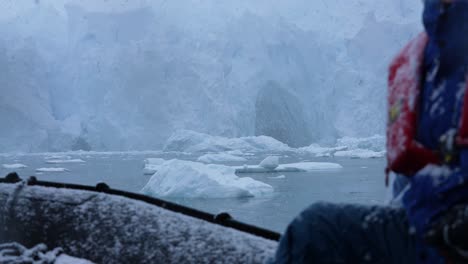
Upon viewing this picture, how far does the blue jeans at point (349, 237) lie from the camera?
2.40ft

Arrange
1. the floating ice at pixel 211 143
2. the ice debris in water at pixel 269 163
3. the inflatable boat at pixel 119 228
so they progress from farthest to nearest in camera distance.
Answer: the floating ice at pixel 211 143, the ice debris in water at pixel 269 163, the inflatable boat at pixel 119 228

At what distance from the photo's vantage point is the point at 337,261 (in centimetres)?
76

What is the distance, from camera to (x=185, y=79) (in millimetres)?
38969

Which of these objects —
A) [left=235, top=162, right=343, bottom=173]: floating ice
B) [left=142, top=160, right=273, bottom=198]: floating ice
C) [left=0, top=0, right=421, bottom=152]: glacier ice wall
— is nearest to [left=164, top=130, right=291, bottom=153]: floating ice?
[left=0, top=0, right=421, bottom=152]: glacier ice wall

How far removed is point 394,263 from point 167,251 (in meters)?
0.89

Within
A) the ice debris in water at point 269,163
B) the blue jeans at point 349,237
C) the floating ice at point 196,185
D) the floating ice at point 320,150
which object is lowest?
the floating ice at point 320,150

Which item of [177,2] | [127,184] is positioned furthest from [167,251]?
[177,2]

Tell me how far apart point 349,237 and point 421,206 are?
125 millimetres

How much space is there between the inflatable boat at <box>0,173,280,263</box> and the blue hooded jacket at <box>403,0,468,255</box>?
680mm

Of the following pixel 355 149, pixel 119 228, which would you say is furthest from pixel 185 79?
pixel 119 228

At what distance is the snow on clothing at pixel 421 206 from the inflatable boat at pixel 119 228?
553 millimetres

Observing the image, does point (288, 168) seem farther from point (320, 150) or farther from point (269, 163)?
point (320, 150)

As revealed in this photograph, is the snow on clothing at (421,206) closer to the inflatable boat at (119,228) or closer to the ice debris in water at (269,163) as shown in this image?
the inflatable boat at (119,228)

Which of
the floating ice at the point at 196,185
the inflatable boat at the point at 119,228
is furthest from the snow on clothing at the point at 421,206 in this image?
the floating ice at the point at 196,185
